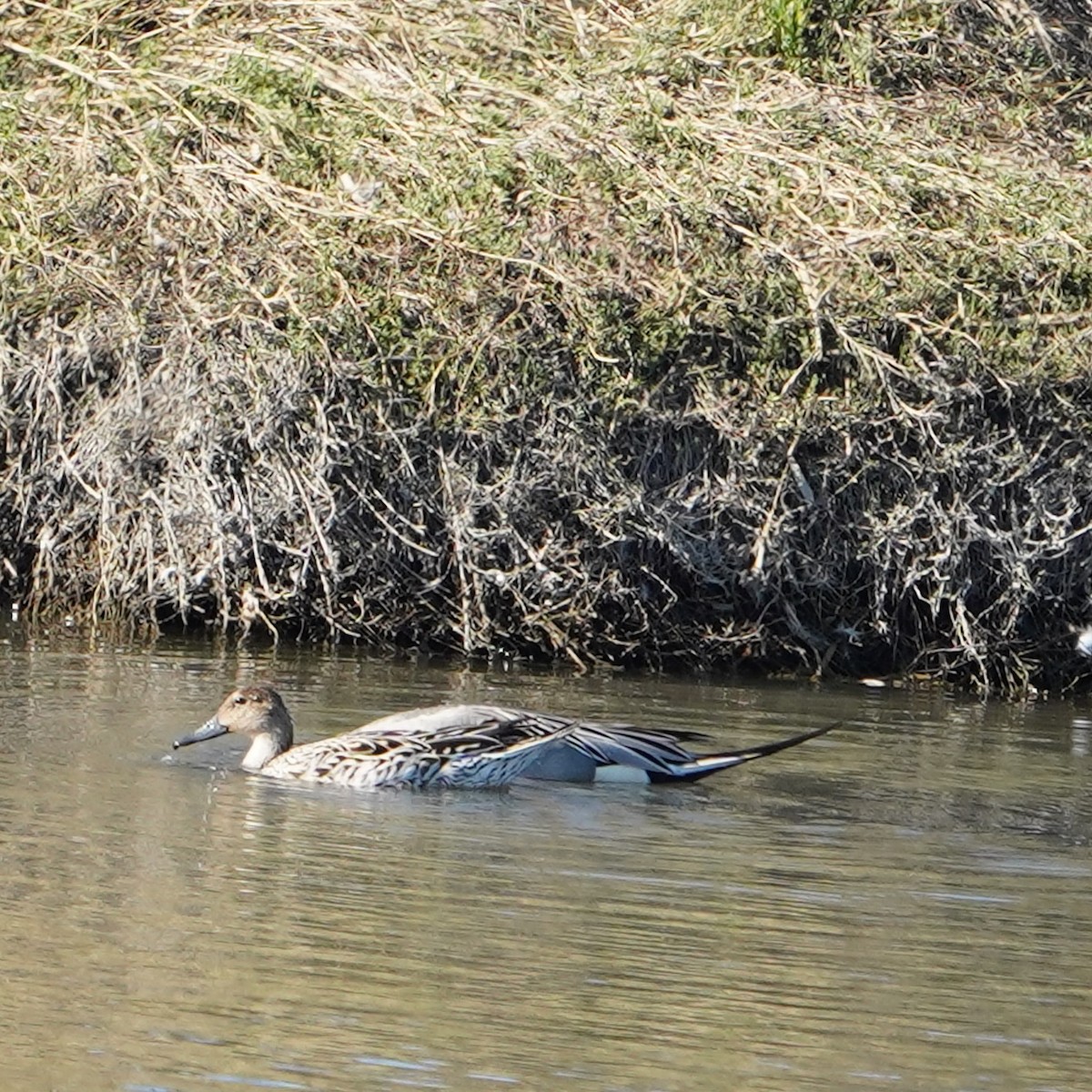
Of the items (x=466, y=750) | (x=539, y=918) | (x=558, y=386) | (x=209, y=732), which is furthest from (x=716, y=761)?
(x=558, y=386)

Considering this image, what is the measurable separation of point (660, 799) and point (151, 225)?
4.95m

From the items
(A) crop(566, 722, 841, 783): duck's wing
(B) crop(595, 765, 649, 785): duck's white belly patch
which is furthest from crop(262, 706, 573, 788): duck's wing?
(B) crop(595, 765, 649, 785): duck's white belly patch

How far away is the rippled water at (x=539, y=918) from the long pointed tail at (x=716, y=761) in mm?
118

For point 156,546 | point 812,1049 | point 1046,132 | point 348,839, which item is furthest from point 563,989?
point 1046,132

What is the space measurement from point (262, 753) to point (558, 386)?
9.95 feet

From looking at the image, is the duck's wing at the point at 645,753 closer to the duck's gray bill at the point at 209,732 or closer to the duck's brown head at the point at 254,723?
the duck's brown head at the point at 254,723

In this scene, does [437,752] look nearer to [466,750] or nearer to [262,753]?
[466,750]

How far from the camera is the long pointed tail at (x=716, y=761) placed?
9109 mm

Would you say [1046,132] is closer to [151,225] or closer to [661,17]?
[661,17]

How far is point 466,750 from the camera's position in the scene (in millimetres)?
8984

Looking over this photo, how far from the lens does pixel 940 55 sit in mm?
13961

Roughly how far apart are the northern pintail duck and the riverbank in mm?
2304

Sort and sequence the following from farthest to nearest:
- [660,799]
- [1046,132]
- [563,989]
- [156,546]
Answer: [1046,132]
[156,546]
[660,799]
[563,989]

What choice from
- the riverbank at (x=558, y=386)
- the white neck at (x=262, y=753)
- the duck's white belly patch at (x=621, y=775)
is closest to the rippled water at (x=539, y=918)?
the duck's white belly patch at (x=621, y=775)
